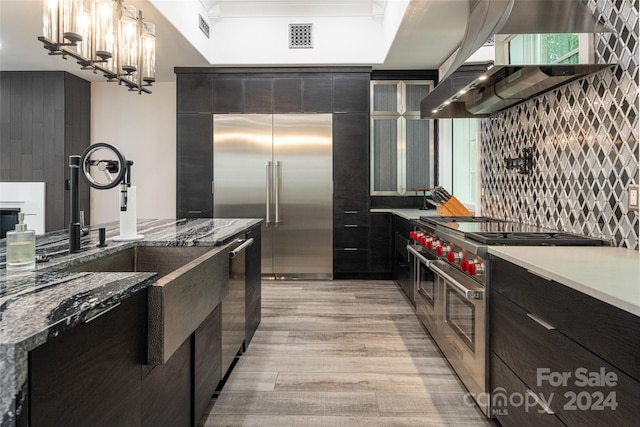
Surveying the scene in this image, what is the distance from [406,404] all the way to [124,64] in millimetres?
2462

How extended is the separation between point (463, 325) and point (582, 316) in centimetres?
106

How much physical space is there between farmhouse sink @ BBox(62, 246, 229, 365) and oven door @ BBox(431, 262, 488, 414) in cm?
119

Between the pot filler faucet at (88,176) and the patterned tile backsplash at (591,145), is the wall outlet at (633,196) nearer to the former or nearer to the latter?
the patterned tile backsplash at (591,145)

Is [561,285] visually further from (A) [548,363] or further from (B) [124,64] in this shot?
(B) [124,64]

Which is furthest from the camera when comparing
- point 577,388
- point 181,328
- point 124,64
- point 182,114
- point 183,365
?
point 182,114

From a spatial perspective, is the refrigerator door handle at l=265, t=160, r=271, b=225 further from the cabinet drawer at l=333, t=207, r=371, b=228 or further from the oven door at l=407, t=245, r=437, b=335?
the oven door at l=407, t=245, r=437, b=335

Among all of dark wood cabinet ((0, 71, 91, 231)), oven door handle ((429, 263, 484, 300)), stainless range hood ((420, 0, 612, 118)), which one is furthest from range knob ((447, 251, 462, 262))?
dark wood cabinet ((0, 71, 91, 231))

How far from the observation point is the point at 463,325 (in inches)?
86.4

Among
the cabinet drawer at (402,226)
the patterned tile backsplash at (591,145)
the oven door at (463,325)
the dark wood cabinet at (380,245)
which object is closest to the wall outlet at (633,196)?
the patterned tile backsplash at (591,145)

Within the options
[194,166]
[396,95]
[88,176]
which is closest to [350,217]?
[396,95]

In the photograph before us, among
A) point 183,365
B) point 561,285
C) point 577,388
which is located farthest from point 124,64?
point 577,388

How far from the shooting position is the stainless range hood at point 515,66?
1813mm

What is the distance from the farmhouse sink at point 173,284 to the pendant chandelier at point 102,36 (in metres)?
1.05

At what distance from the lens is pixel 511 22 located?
1.80 metres
